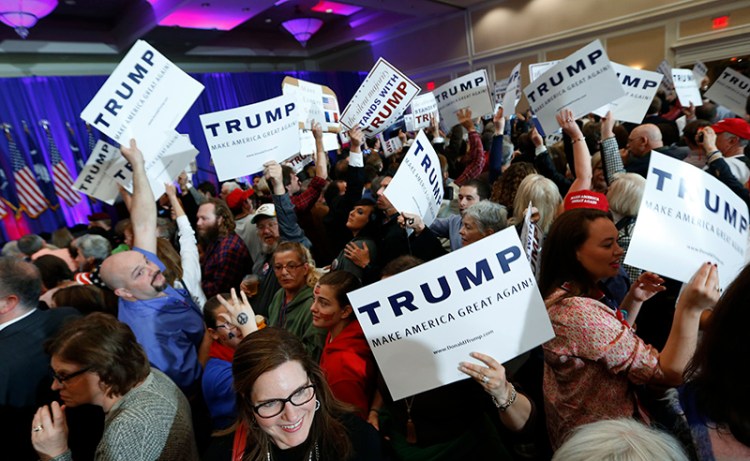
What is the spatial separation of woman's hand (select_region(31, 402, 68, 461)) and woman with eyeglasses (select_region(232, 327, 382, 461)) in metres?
0.75

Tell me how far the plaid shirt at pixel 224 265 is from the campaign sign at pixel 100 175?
881mm

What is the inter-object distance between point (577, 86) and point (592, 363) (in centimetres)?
294

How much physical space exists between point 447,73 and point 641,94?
12.6 meters

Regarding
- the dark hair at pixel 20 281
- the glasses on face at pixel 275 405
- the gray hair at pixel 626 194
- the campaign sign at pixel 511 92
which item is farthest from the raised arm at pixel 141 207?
the campaign sign at pixel 511 92

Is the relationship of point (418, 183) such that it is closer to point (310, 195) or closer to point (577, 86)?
point (310, 195)

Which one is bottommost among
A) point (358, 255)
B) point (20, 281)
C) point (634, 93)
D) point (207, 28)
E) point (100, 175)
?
point (358, 255)

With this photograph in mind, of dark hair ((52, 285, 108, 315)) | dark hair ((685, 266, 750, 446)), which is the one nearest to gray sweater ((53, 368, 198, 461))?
dark hair ((52, 285, 108, 315))

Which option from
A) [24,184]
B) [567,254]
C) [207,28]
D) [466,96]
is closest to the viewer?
[567,254]

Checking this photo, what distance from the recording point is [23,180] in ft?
30.8

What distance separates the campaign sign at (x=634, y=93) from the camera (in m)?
4.34

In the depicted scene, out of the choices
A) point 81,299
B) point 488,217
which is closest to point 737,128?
point 488,217

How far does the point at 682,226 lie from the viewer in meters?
1.59

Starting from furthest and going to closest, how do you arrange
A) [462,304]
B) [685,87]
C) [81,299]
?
[685,87] → [81,299] → [462,304]

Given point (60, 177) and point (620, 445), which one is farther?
point (60, 177)
